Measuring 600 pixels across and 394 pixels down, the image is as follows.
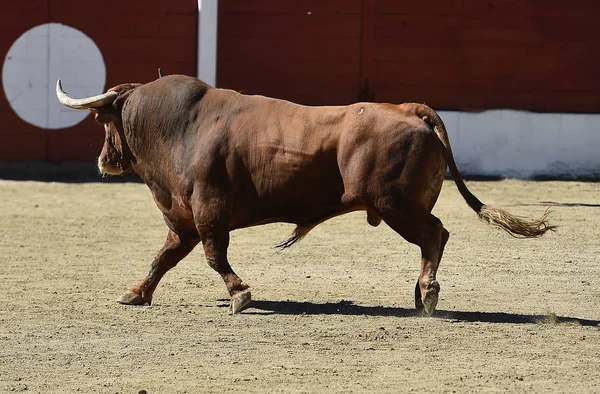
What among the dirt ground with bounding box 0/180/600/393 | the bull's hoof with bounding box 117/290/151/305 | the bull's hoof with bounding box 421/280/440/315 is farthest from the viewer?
the bull's hoof with bounding box 117/290/151/305

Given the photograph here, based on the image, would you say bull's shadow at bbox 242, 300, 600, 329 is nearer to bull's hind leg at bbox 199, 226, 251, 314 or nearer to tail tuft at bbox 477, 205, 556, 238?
bull's hind leg at bbox 199, 226, 251, 314

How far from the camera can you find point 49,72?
39.3 feet

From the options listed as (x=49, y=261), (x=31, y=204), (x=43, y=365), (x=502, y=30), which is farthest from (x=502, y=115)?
(x=43, y=365)

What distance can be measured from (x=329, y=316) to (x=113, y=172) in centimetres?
158

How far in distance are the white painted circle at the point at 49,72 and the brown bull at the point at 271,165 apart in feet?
18.9

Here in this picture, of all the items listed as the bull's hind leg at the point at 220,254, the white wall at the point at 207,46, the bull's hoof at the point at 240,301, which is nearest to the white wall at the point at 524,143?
the white wall at the point at 207,46

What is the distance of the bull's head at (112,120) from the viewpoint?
247 inches

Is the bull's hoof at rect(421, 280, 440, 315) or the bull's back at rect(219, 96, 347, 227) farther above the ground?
the bull's back at rect(219, 96, 347, 227)

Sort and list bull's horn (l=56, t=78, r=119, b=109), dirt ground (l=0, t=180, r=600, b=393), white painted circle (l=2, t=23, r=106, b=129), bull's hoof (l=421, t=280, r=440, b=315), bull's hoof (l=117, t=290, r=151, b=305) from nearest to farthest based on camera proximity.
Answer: dirt ground (l=0, t=180, r=600, b=393)
bull's hoof (l=421, t=280, r=440, b=315)
bull's hoof (l=117, t=290, r=151, b=305)
bull's horn (l=56, t=78, r=119, b=109)
white painted circle (l=2, t=23, r=106, b=129)

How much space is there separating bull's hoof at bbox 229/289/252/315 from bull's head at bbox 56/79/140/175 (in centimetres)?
108

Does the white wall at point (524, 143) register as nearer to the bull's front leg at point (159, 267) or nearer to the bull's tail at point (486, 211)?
the bull's tail at point (486, 211)

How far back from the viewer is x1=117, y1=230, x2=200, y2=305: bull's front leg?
239 inches

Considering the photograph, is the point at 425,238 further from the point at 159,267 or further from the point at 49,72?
the point at 49,72

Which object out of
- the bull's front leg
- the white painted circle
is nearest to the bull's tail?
the bull's front leg
